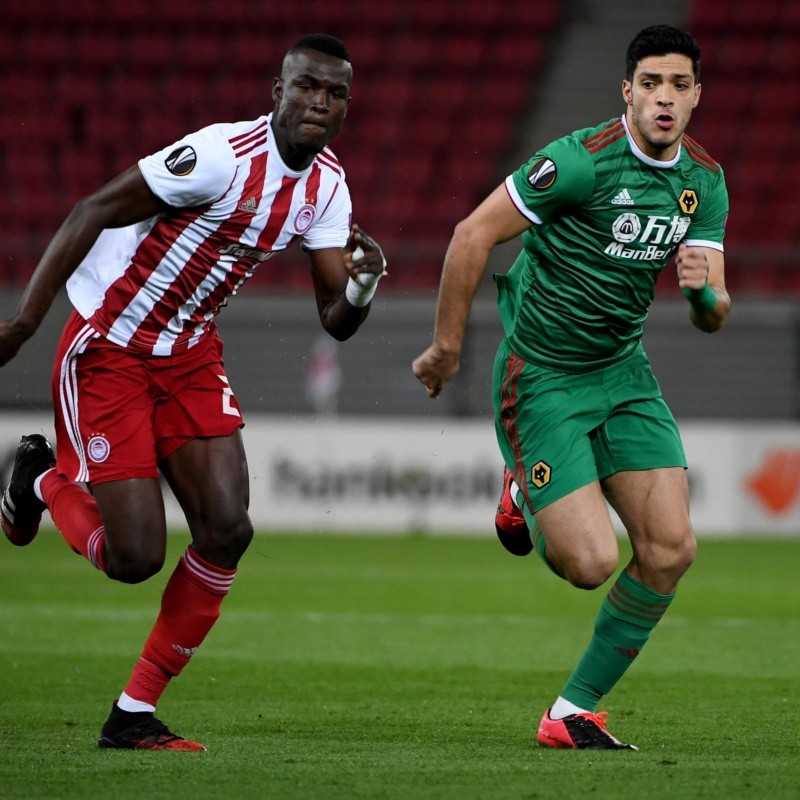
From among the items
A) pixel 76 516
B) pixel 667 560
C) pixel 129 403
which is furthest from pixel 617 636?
pixel 76 516

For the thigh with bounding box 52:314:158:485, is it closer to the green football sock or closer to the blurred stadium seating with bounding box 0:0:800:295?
the green football sock

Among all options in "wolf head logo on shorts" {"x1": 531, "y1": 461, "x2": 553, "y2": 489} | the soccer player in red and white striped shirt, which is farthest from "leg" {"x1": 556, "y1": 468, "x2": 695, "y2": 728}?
the soccer player in red and white striped shirt

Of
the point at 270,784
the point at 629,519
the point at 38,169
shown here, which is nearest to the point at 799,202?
the point at 38,169

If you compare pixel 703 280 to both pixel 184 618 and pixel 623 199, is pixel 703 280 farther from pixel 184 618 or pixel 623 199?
pixel 184 618

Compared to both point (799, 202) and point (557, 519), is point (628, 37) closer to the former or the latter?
point (799, 202)

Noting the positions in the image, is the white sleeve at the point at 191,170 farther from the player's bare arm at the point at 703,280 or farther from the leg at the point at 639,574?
the leg at the point at 639,574

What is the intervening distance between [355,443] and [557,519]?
34.8 feet

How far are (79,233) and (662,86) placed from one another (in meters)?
2.08

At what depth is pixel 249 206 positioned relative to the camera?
5.32m

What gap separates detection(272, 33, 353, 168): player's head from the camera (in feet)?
17.2

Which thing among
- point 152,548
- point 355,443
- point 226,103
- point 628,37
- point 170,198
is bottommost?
point 355,443

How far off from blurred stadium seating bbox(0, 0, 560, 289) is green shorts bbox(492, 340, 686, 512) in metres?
13.8

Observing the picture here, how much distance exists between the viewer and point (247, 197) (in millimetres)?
5301

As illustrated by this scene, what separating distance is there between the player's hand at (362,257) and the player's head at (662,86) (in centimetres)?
101
